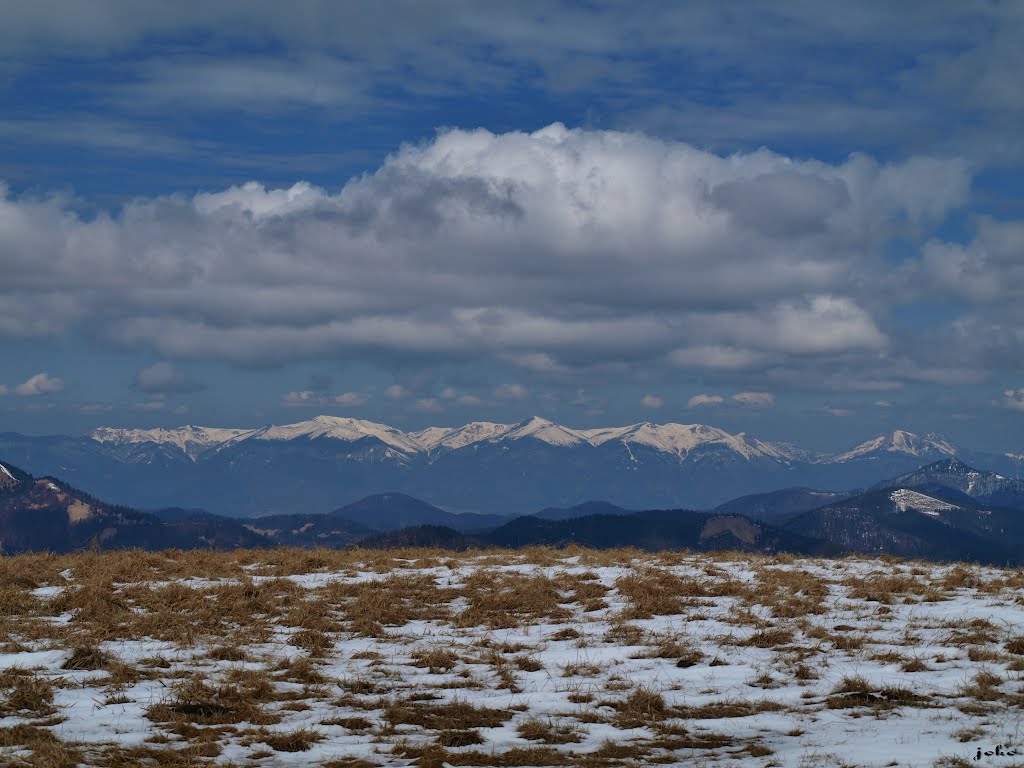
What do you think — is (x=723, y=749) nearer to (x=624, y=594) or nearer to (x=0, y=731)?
(x=0, y=731)

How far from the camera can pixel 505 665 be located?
60.5ft

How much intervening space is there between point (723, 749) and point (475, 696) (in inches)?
199

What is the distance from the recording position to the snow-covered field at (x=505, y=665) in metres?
13.1

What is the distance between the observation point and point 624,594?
2541 centimetres

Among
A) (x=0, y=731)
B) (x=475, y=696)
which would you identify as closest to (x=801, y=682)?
(x=475, y=696)

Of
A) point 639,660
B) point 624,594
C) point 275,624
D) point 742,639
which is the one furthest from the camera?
point 624,594

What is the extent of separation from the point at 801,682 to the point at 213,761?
10988mm

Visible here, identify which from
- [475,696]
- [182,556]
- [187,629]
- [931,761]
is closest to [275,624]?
[187,629]

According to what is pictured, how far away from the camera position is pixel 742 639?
20.2m

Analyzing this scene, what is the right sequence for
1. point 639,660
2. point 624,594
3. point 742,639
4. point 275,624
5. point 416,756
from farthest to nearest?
point 624,594 → point 275,624 → point 742,639 → point 639,660 → point 416,756

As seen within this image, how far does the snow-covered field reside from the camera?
13.1 metres

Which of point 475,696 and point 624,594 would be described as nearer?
point 475,696

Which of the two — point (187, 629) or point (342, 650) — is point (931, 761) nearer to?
point (342, 650)

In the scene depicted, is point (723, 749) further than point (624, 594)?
No
